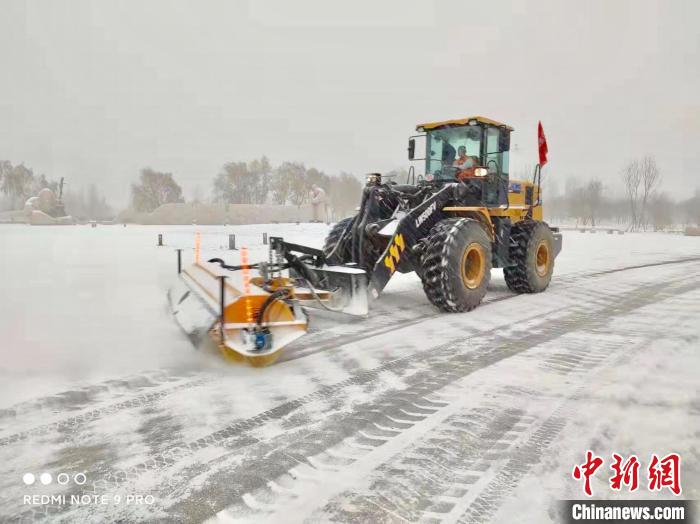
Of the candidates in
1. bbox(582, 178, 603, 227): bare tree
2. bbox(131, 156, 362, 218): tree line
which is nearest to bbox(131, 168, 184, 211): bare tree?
bbox(131, 156, 362, 218): tree line

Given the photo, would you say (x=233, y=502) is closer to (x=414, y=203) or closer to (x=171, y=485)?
(x=171, y=485)

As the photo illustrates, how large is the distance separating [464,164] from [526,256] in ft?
5.94

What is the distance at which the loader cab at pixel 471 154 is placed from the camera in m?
7.60

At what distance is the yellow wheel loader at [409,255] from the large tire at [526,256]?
0.02m

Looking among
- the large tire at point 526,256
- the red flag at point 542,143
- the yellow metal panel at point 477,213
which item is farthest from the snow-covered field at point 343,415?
the red flag at point 542,143

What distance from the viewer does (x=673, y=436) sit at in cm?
290

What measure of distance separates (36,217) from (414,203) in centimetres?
4726

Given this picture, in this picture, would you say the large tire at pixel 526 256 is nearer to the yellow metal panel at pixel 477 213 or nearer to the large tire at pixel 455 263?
the yellow metal panel at pixel 477 213

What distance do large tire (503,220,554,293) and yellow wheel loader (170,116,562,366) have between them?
0.7 inches

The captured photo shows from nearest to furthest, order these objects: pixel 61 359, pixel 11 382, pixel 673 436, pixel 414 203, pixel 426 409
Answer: pixel 673 436 < pixel 426 409 < pixel 11 382 < pixel 61 359 < pixel 414 203

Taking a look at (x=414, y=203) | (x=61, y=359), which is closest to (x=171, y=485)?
(x=61, y=359)

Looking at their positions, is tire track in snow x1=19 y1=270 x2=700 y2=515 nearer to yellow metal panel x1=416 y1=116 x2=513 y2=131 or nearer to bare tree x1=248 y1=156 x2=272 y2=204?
yellow metal panel x1=416 y1=116 x2=513 y2=131

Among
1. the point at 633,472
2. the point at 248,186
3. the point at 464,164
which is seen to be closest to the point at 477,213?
the point at 464,164

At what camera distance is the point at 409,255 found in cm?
664
